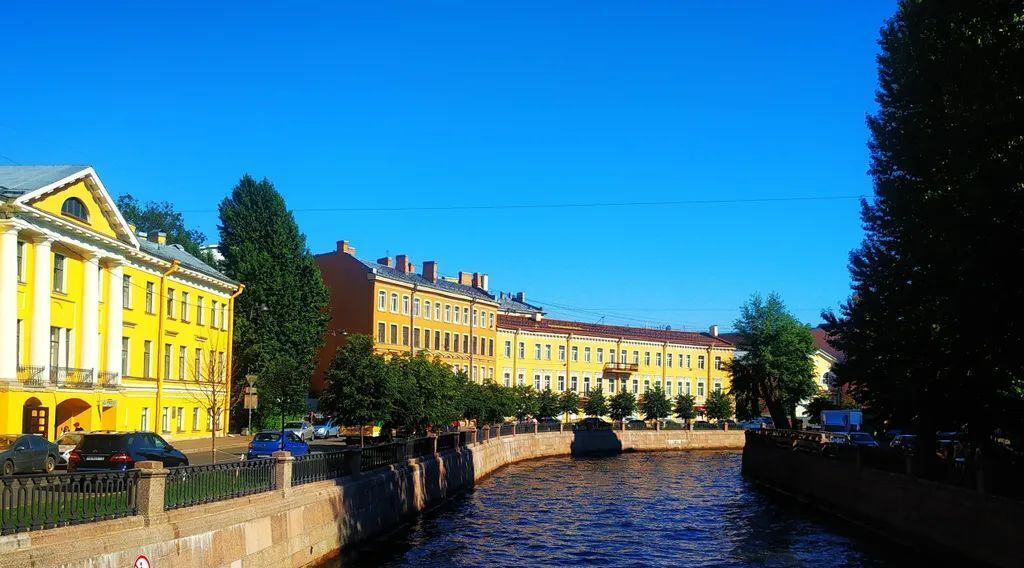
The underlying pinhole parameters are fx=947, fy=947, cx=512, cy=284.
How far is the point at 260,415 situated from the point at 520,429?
17.3 metres

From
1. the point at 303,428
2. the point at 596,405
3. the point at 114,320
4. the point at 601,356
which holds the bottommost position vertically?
the point at 303,428

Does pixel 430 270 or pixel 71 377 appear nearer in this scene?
pixel 71 377

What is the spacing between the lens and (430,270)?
8681cm

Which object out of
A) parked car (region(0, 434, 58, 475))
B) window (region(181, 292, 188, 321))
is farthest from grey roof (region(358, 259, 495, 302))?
parked car (region(0, 434, 58, 475))

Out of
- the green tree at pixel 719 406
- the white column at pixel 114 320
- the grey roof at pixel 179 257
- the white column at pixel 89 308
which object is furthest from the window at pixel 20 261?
the green tree at pixel 719 406

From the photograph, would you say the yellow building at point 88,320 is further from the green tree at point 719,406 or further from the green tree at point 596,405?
the green tree at point 719,406

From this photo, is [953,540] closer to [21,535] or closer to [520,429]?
[21,535]

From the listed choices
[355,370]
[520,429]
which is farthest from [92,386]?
[520,429]

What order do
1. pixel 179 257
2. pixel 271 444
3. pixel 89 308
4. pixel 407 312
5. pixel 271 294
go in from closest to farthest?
pixel 271 444 → pixel 89 308 → pixel 179 257 → pixel 271 294 → pixel 407 312

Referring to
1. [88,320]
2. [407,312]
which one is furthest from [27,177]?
[407,312]

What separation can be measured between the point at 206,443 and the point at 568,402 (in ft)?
131

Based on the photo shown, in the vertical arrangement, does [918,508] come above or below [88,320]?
below

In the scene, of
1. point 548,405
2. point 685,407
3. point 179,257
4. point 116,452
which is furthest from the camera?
point 685,407

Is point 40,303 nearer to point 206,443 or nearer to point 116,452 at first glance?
point 206,443
